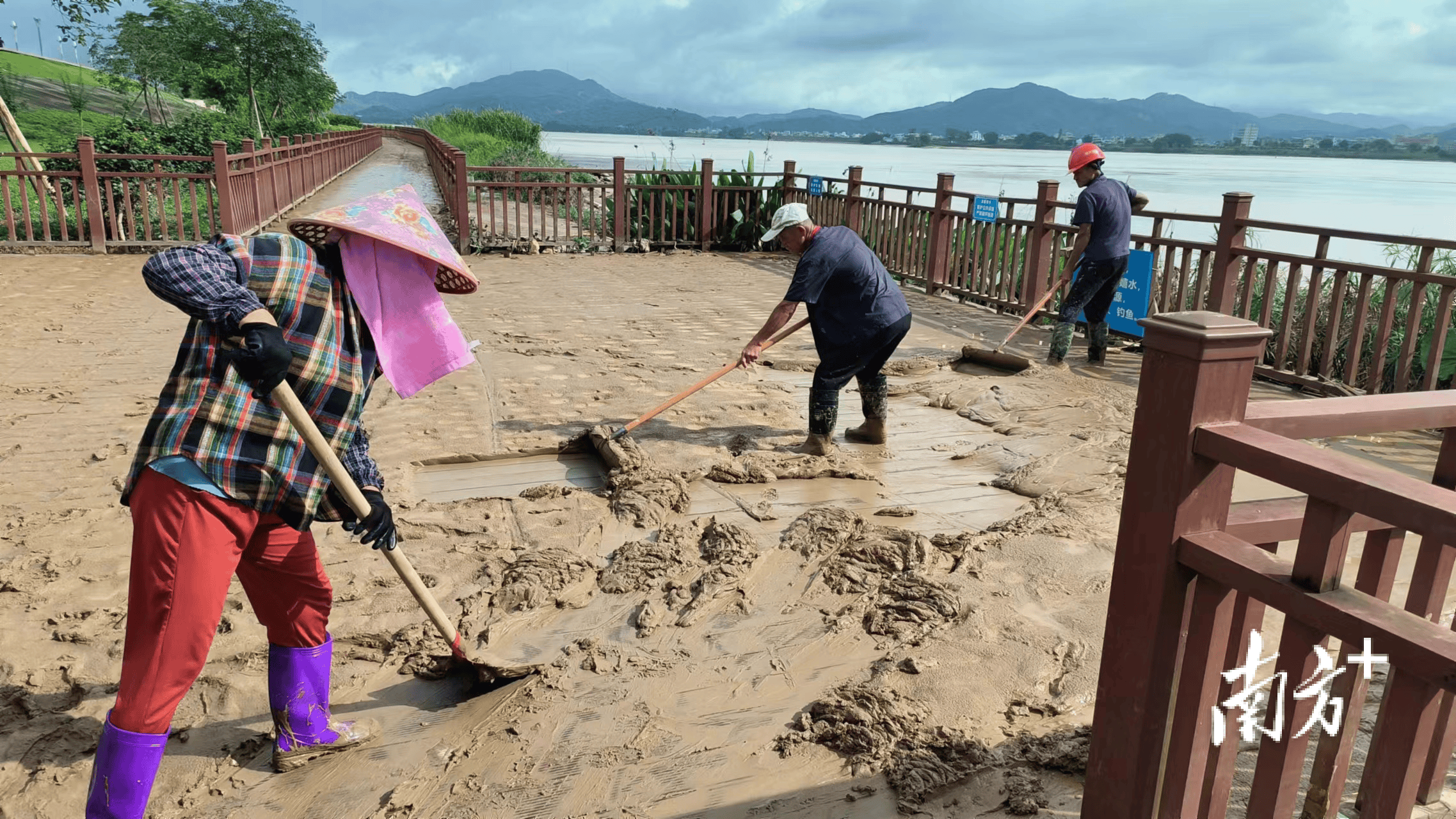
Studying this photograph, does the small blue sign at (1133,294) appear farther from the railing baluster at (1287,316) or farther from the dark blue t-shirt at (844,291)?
the dark blue t-shirt at (844,291)

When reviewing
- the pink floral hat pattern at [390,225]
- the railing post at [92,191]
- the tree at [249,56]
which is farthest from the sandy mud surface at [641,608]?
the tree at [249,56]

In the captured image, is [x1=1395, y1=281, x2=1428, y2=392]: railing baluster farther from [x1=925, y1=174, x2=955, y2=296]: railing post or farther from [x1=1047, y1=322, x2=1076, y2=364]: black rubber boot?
[x1=925, y1=174, x2=955, y2=296]: railing post

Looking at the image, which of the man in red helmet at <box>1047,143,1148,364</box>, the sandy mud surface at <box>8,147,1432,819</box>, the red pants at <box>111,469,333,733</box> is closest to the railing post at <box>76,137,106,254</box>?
the sandy mud surface at <box>8,147,1432,819</box>

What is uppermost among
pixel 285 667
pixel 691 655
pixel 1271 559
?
pixel 1271 559

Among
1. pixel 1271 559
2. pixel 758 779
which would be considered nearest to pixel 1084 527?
pixel 758 779

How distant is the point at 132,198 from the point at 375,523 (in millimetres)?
13145

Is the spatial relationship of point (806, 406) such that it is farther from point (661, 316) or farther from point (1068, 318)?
point (661, 316)

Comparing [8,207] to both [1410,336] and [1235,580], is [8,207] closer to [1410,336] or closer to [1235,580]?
[1235,580]

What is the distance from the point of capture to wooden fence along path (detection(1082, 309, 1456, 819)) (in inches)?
59.1

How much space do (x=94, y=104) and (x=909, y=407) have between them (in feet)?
146

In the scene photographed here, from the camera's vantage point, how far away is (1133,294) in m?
8.11

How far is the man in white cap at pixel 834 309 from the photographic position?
5.16 meters

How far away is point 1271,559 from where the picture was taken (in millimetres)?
1637

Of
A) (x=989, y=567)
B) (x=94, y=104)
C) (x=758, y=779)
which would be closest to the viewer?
(x=758, y=779)
